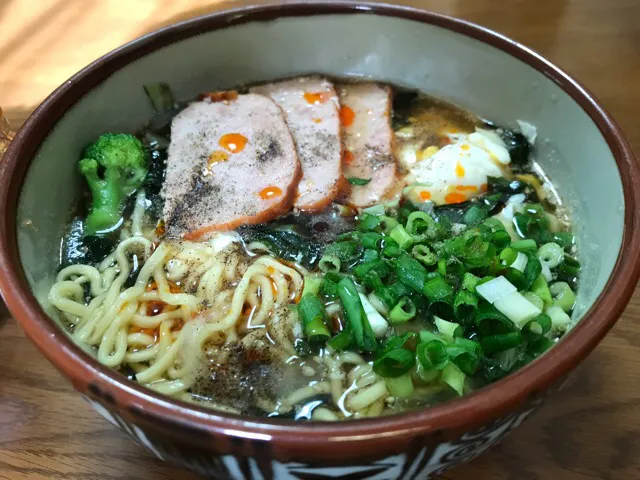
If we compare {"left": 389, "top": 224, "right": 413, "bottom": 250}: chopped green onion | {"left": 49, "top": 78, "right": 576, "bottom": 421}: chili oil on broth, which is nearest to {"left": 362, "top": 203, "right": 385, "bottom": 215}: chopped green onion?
{"left": 49, "top": 78, "right": 576, "bottom": 421}: chili oil on broth

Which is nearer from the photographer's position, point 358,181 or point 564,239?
point 564,239

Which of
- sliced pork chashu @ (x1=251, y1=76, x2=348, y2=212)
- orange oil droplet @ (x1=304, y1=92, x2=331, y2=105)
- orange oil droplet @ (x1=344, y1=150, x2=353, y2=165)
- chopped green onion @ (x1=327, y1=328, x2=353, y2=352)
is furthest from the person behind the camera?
orange oil droplet @ (x1=304, y1=92, x2=331, y2=105)

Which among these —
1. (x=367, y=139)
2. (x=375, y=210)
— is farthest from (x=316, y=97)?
(x=375, y=210)

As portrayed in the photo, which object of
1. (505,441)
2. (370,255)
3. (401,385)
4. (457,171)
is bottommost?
(505,441)

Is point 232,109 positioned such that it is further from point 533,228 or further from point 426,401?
point 426,401

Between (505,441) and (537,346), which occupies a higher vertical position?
(537,346)

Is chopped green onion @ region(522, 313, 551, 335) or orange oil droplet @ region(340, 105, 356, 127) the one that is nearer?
chopped green onion @ region(522, 313, 551, 335)

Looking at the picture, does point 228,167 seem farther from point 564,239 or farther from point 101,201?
point 564,239

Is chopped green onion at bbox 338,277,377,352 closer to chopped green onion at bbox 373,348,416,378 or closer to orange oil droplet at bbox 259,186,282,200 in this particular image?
chopped green onion at bbox 373,348,416,378

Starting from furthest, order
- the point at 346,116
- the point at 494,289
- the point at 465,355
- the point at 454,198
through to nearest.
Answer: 1. the point at 346,116
2. the point at 454,198
3. the point at 494,289
4. the point at 465,355
